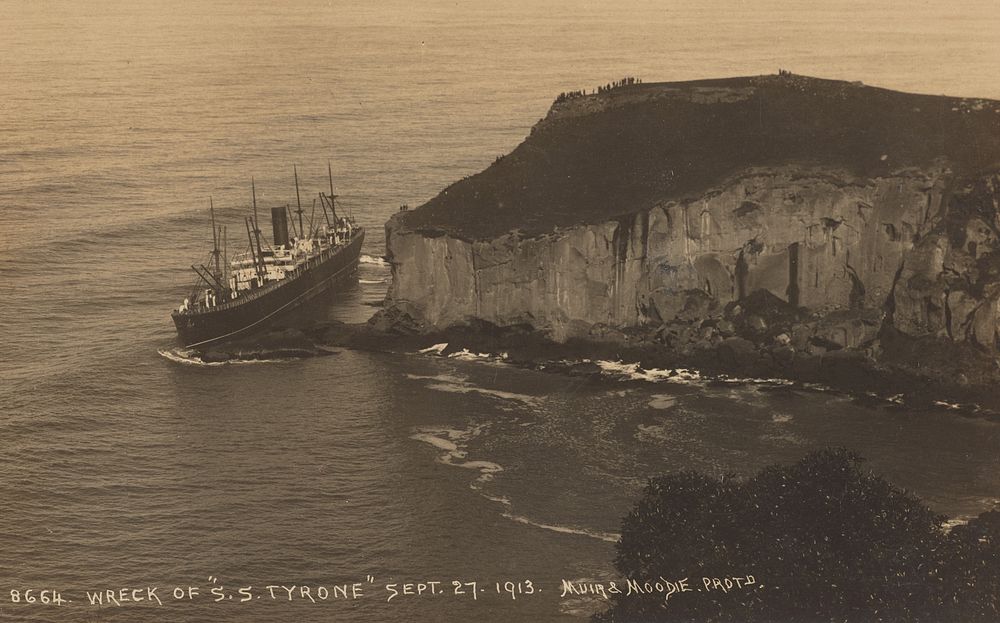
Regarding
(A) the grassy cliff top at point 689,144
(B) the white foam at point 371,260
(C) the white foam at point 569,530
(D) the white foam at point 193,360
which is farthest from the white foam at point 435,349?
(B) the white foam at point 371,260

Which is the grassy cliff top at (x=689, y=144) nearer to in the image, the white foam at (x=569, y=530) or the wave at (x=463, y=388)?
the wave at (x=463, y=388)

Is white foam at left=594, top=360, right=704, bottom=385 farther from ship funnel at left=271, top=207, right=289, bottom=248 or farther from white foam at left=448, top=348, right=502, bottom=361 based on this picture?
ship funnel at left=271, top=207, right=289, bottom=248

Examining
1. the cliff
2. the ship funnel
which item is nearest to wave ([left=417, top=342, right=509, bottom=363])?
the cliff

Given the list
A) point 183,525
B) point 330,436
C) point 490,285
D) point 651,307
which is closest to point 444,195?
point 490,285

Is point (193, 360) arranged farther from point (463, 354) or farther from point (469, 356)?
point (469, 356)

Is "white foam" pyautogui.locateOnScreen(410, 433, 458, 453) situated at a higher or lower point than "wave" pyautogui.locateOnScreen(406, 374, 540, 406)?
lower

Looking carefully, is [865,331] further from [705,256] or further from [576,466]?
[576,466]

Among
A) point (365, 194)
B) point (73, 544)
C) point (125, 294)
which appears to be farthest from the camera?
point (365, 194)
